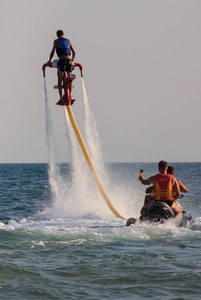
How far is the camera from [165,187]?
13055 mm

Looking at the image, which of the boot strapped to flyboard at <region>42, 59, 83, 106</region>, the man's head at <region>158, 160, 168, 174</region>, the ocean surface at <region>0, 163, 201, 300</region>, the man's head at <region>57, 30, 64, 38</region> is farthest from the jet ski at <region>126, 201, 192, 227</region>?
the man's head at <region>57, 30, 64, 38</region>

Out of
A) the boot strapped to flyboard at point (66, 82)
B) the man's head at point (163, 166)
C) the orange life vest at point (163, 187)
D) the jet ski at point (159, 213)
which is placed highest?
the boot strapped to flyboard at point (66, 82)

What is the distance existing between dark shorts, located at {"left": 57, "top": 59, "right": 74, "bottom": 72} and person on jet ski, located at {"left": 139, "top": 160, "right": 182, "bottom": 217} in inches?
181

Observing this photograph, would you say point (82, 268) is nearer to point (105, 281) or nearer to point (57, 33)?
point (105, 281)

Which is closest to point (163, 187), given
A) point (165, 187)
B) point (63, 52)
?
point (165, 187)

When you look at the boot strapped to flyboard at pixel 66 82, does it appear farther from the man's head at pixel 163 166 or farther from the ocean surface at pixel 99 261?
the man's head at pixel 163 166

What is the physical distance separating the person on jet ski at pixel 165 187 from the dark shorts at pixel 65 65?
460cm

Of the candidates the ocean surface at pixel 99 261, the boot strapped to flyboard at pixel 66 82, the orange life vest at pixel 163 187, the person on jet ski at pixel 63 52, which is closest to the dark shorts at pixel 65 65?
the person on jet ski at pixel 63 52

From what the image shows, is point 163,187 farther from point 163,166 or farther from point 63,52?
point 63,52

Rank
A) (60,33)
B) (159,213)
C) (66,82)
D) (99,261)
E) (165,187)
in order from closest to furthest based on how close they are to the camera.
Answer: (99,261), (159,213), (165,187), (60,33), (66,82)

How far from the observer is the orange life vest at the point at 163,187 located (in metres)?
13.0

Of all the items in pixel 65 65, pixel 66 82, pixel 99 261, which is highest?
pixel 65 65

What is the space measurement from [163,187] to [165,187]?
0.05 m

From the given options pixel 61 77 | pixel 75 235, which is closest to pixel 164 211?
pixel 75 235
